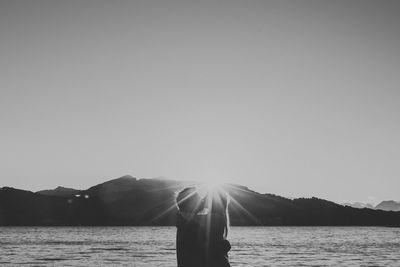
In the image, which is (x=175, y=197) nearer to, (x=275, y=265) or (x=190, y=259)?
(x=190, y=259)

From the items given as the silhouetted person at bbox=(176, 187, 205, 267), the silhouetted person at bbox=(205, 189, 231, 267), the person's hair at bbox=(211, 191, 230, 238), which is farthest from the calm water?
the person's hair at bbox=(211, 191, 230, 238)

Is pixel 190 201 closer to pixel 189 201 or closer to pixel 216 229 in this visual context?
pixel 189 201

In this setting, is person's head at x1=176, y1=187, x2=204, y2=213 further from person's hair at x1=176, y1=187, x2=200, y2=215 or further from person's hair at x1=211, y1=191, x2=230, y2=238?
person's hair at x1=211, y1=191, x2=230, y2=238

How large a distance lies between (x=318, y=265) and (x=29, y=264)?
30.5 m

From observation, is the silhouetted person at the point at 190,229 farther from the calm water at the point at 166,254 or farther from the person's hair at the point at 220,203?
the calm water at the point at 166,254

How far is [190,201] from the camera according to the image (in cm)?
746

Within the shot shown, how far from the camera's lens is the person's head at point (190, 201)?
7.44 meters

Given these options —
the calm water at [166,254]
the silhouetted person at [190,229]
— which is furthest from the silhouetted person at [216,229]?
the calm water at [166,254]

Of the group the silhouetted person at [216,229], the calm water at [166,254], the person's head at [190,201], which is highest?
the person's head at [190,201]

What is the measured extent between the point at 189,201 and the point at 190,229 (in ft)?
1.69

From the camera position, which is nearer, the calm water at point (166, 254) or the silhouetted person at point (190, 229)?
the silhouetted person at point (190, 229)

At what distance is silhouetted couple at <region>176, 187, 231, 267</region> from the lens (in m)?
7.44

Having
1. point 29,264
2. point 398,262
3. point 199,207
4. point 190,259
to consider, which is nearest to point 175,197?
point 199,207

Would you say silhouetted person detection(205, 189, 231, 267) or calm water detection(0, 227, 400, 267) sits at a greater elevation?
silhouetted person detection(205, 189, 231, 267)
